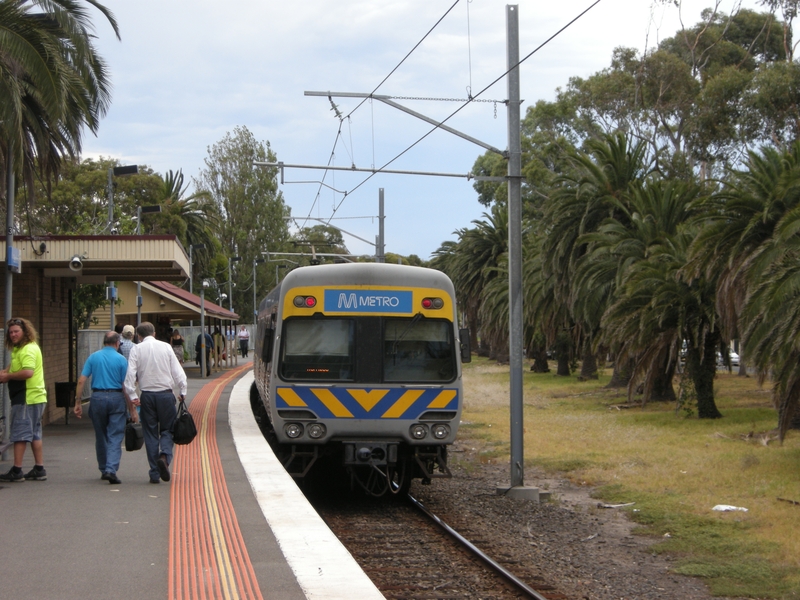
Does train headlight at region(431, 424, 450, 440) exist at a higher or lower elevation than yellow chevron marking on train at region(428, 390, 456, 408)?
lower

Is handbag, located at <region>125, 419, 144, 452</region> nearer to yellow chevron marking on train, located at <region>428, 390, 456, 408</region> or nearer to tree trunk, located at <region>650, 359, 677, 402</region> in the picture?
yellow chevron marking on train, located at <region>428, 390, 456, 408</region>

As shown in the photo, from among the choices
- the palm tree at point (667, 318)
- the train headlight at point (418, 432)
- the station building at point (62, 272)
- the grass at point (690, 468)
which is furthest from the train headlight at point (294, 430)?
the palm tree at point (667, 318)

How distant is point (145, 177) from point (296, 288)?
45.1 meters

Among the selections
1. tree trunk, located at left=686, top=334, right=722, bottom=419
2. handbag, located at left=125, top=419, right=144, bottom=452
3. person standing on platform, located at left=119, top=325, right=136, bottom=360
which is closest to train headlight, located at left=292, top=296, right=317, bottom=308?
handbag, located at left=125, top=419, right=144, bottom=452

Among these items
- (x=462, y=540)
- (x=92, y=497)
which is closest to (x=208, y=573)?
(x=92, y=497)

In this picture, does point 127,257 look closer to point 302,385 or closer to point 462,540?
point 302,385

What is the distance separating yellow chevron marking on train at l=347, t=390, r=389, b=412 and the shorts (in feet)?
11.7

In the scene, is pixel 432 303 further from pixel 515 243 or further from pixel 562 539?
pixel 562 539

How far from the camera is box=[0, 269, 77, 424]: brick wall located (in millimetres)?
16328

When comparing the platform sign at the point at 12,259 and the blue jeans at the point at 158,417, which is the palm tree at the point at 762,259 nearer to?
the blue jeans at the point at 158,417

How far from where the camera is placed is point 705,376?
21.3 metres

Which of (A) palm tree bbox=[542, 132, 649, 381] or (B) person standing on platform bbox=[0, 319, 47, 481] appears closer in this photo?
(B) person standing on platform bbox=[0, 319, 47, 481]

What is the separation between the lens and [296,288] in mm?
11625

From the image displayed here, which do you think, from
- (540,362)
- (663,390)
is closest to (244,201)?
(540,362)
